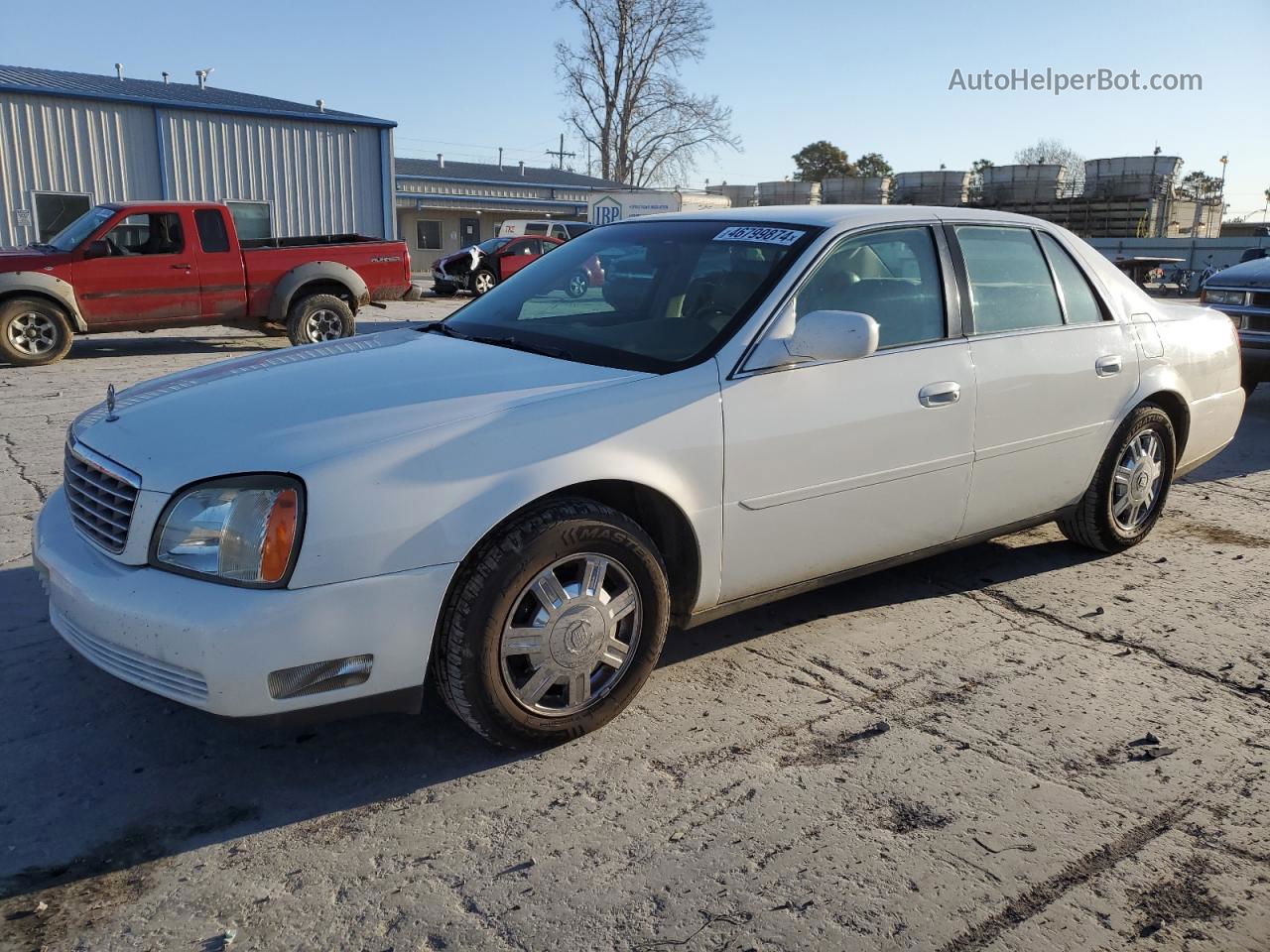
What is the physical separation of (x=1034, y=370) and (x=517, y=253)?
21118mm

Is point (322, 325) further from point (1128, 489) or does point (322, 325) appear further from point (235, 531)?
point (235, 531)

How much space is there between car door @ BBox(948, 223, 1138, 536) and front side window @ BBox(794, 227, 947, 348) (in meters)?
0.18

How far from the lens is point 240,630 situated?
2566 millimetres

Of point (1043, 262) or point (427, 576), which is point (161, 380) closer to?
point (427, 576)

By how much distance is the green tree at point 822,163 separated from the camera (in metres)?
79.4

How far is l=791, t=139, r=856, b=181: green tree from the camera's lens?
7938cm

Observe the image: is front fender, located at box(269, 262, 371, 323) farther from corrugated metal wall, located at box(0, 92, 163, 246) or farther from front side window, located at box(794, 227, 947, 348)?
corrugated metal wall, located at box(0, 92, 163, 246)

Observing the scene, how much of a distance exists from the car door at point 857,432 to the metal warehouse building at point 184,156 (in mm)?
20355

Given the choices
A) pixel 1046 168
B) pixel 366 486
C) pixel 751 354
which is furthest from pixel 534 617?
pixel 1046 168

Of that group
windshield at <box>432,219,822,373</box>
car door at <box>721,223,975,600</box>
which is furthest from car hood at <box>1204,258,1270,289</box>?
windshield at <box>432,219,822,373</box>

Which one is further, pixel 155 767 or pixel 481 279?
pixel 481 279

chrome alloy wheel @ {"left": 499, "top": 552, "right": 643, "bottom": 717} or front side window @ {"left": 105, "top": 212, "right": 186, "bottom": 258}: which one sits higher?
front side window @ {"left": 105, "top": 212, "right": 186, "bottom": 258}

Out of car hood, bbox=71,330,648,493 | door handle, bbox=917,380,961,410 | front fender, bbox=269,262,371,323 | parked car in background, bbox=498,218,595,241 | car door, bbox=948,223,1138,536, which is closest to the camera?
car hood, bbox=71,330,648,493

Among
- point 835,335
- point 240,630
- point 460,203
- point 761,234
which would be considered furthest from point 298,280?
point 460,203
